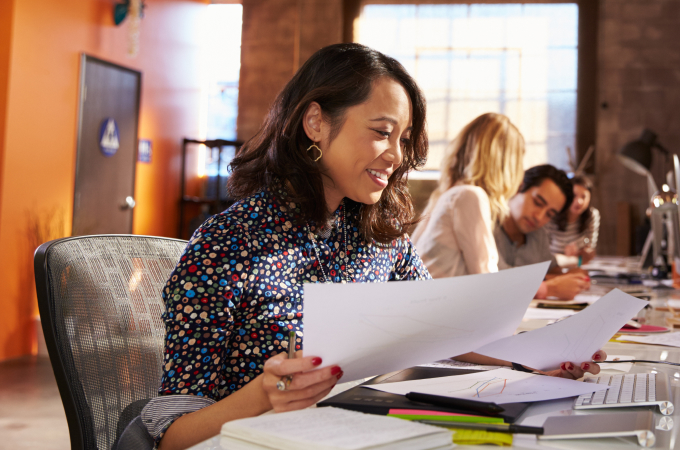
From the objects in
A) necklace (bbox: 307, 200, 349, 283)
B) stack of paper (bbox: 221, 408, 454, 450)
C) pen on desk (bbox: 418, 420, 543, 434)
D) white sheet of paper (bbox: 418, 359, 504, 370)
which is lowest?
white sheet of paper (bbox: 418, 359, 504, 370)

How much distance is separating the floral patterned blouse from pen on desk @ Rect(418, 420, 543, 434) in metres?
0.38

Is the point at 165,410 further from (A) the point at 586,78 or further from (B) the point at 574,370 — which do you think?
(A) the point at 586,78

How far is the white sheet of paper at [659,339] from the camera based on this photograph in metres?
1.46

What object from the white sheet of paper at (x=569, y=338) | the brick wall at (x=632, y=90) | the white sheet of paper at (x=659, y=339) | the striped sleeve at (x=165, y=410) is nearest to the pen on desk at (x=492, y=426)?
the white sheet of paper at (x=569, y=338)

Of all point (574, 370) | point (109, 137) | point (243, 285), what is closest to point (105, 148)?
point (109, 137)

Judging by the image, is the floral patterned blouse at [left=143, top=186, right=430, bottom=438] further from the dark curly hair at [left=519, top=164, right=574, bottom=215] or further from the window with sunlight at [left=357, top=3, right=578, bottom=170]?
the window with sunlight at [left=357, top=3, right=578, bottom=170]

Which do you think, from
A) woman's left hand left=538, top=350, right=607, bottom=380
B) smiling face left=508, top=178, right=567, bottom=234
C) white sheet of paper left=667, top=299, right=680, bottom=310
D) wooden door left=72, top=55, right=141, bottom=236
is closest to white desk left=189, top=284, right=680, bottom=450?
woman's left hand left=538, top=350, right=607, bottom=380

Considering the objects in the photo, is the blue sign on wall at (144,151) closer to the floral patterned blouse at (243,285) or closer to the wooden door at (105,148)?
the wooden door at (105,148)

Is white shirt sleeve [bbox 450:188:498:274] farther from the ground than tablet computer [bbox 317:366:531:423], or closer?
farther from the ground

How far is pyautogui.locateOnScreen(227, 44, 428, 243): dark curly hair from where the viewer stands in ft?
3.93

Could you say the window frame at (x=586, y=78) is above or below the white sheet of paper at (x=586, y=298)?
above

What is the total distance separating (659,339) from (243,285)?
1056mm

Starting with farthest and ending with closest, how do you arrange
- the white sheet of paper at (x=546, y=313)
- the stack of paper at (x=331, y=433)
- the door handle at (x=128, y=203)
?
the door handle at (x=128, y=203), the white sheet of paper at (x=546, y=313), the stack of paper at (x=331, y=433)

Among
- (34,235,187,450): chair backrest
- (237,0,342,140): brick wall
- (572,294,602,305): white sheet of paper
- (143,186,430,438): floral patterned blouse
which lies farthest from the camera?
(237,0,342,140): brick wall
